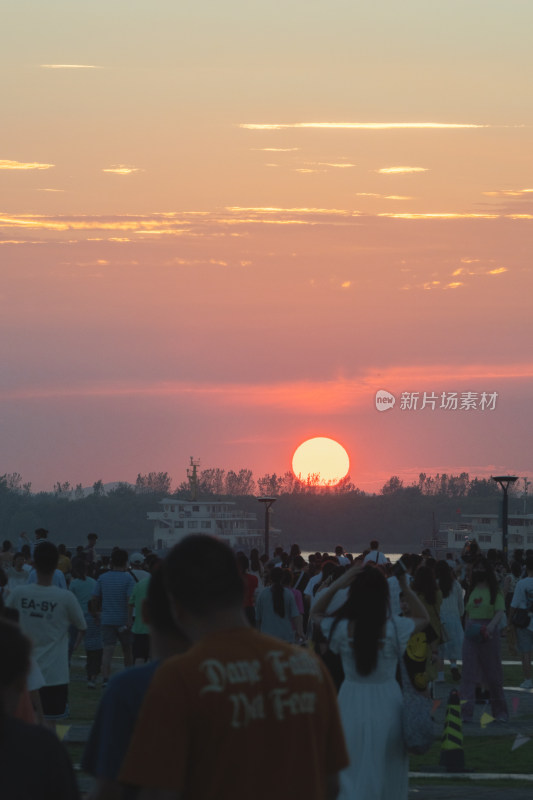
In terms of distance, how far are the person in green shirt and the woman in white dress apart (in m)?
7.99

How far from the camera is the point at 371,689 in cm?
704

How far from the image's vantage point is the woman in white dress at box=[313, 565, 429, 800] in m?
6.96

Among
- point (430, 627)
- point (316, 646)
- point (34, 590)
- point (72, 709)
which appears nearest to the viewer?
point (34, 590)

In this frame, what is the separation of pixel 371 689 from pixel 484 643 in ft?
28.5

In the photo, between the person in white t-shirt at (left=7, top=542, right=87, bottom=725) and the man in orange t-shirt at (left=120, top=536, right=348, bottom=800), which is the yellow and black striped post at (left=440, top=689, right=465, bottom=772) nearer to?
the person in white t-shirt at (left=7, top=542, right=87, bottom=725)

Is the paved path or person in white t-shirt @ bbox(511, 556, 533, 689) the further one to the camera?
person in white t-shirt @ bbox(511, 556, 533, 689)

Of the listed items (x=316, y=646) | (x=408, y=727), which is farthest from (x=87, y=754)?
(x=316, y=646)

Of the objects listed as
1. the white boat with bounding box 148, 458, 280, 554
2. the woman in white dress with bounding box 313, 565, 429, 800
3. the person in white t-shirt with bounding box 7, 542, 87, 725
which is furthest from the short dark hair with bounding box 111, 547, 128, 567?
the white boat with bounding box 148, 458, 280, 554

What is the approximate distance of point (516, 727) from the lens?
14.3 metres

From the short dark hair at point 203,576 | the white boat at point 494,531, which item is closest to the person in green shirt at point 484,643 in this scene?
the short dark hair at point 203,576

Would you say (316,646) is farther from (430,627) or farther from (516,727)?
(516,727)

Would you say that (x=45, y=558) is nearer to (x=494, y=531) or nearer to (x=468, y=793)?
(x=468, y=793)

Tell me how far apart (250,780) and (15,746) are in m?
0.59

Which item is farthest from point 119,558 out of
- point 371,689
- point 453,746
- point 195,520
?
point 195,520
